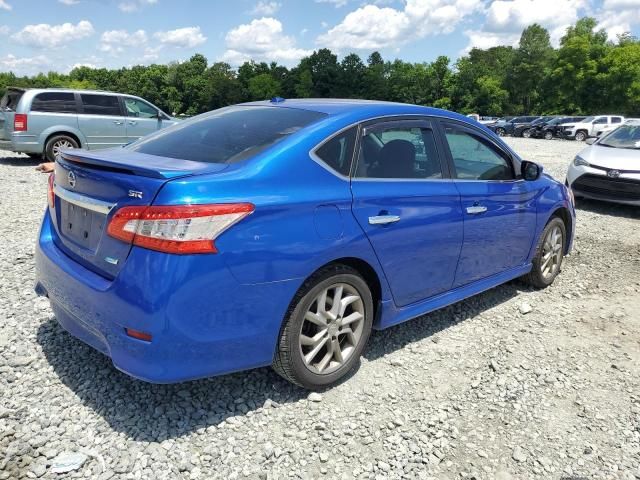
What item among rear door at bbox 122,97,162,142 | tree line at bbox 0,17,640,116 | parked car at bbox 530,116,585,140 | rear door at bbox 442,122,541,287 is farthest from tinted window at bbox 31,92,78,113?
tree line at bbox 0,17,640,116

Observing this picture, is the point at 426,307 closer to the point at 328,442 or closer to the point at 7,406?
the point at 328,442

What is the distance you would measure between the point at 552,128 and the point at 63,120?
32.8 m

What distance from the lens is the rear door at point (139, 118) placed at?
510 inches

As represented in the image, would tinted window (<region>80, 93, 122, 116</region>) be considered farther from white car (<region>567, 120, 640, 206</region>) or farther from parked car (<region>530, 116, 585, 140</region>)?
parked car (<region>530, 116, 585, 140</region>)

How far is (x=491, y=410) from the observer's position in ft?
10.1

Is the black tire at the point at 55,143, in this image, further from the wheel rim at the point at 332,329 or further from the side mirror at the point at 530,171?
the wheel rim at the point at 332,329

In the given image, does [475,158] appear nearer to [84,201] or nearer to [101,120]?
[84,201]

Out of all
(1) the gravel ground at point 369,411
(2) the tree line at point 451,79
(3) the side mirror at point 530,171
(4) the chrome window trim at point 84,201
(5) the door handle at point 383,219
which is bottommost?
(1) the gravel ground at point 369,411

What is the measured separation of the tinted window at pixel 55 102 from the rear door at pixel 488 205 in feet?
35.5

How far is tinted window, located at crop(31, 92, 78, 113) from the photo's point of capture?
11766 mm

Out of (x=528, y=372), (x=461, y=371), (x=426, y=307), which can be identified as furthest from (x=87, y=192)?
(x=528, y=372)

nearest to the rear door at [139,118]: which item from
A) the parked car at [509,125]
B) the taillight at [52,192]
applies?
the taillight at [52,192]

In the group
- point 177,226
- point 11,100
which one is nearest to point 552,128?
point 11,100

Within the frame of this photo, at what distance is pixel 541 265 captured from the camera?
494 centimetres
